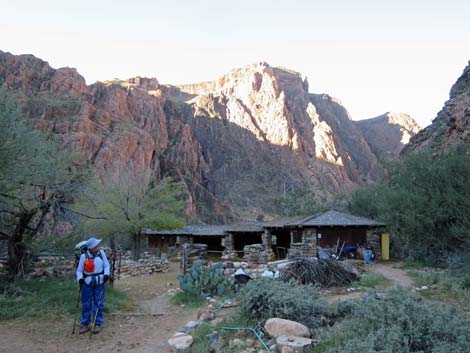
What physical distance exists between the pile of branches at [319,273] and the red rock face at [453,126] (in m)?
10.7

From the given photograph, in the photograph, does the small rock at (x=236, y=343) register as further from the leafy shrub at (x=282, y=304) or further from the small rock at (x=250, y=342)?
the leafy shrub at (x=282, y=304)

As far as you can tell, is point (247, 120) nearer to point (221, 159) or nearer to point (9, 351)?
point (221, 159)

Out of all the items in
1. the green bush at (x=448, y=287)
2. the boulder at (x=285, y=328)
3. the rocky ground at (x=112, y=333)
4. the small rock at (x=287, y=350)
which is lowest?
the rocky ground at (x=112, y=333)

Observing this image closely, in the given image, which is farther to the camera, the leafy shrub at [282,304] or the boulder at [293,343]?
the leafy shrub at [282,304]

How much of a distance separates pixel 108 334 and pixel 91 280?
38.6 inches

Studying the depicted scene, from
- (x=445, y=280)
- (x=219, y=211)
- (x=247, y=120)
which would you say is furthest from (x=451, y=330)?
(x=247, y=120)

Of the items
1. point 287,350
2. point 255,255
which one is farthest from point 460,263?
point 255,255

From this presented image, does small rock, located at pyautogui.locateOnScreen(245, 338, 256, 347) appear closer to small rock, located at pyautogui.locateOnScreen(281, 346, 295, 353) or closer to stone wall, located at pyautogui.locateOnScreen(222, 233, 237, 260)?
small rock, located at pyautogui.locateOnScreen(281, 346, 295, 353)

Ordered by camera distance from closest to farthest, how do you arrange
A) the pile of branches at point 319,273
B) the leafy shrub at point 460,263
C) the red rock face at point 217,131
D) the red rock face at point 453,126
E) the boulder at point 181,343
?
the boulder at point 181,343, the pile of branches at point 319,273, the leafy shrub at point 460,263, the red rock face at point 453,126, the red rock face at point 217,131

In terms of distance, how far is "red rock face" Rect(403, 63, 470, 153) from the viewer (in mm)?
20403

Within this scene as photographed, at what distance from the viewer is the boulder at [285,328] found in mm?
5004

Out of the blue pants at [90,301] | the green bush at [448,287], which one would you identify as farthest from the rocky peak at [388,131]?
the blue pants at [90,301]

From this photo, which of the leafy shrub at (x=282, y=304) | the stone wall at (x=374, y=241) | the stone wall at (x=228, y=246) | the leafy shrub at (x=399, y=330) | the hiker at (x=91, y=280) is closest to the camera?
the leafy shrub at (x=399, y=330)

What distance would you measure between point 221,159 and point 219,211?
17948 mm
